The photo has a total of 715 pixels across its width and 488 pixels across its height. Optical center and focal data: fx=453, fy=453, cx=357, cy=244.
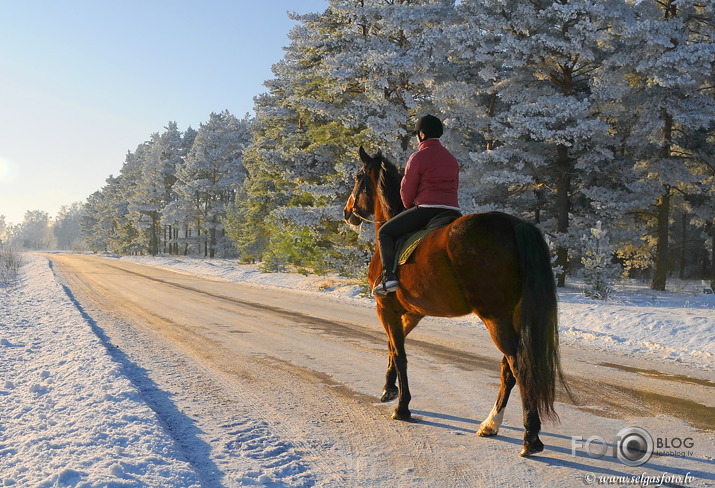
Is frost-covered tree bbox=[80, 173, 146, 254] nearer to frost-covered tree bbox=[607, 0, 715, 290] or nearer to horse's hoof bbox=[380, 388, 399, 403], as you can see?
frost-covered tree bbox=[607, 0, 715, 290]

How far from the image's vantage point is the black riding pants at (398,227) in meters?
4.77

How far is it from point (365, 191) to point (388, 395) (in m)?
2.51

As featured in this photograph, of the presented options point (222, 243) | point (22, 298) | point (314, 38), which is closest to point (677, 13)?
point (314, 38)

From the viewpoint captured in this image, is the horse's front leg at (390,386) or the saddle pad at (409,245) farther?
the horse's front leg at (390,386)

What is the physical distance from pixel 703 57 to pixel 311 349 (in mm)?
18450

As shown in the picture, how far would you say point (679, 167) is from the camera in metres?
19.5

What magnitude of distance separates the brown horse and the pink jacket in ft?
1.50

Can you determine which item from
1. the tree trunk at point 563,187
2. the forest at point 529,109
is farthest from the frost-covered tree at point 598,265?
the tree trunk at point 563,187

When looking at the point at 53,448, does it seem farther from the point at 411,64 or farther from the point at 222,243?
the point at 222,243

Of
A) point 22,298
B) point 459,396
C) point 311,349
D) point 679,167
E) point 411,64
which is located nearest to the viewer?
point 459,396

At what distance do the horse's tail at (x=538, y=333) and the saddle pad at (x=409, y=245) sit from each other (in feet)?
3.63

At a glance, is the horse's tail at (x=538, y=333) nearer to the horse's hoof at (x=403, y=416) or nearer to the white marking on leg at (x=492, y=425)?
the white marking on leg at (x=492, y=425)

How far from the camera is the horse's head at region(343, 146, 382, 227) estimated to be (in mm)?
5664

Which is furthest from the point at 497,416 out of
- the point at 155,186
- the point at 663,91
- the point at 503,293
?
the point at 155,186
